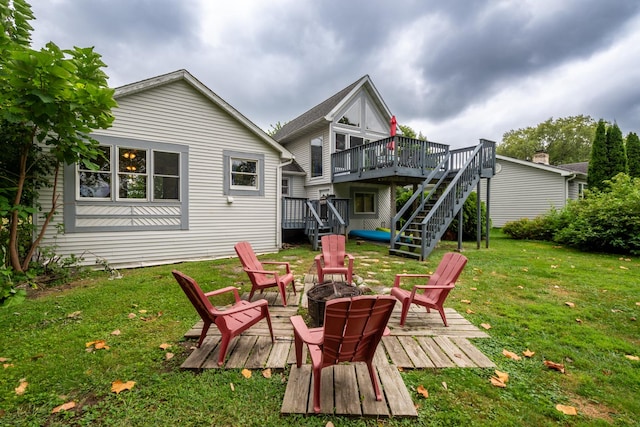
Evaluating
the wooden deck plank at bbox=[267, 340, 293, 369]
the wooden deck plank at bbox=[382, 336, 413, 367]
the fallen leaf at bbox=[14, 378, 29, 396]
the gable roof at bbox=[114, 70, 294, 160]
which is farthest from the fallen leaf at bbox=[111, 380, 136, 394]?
the gable roof at bbox=[114, 70, 294, 160]

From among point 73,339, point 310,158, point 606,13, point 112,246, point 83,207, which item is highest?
point 606,13

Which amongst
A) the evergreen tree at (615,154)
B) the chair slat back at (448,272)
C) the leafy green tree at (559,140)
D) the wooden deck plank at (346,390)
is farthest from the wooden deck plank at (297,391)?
the leafy green tree at (559,140)

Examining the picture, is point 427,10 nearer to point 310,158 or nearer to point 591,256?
point 310,158

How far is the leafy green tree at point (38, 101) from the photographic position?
11.7 feet

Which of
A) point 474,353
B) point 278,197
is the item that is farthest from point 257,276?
point 278,197

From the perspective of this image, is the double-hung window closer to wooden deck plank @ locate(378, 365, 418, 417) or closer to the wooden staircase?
the wooden staircase

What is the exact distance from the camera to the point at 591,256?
28.5 ft

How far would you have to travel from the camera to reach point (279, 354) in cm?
286

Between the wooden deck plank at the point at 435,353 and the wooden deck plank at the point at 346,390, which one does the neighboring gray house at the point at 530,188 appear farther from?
the wooden deck plank at the point at 346,390

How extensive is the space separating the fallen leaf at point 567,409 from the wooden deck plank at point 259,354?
2.49 meters

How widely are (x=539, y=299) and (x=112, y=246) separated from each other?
9709 millimetres

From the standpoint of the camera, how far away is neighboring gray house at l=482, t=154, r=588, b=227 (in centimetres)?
1547

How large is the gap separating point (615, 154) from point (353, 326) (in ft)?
62.9

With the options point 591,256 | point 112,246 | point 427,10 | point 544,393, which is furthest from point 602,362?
point 427,10
